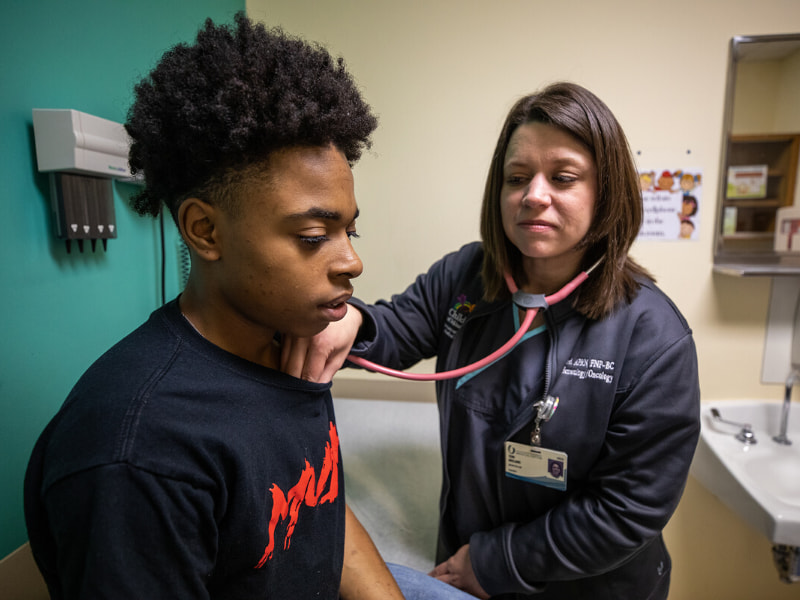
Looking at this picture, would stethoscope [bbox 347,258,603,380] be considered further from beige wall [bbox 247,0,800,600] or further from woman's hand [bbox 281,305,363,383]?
beige wall [bbox 247,0,800,600]

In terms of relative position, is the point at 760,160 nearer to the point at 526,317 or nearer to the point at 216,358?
the point at 526,317

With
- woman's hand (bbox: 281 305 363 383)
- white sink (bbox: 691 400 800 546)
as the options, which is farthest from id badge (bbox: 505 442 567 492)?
white sink (bbox: 691 400 800 546)

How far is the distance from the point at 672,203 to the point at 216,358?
144cm

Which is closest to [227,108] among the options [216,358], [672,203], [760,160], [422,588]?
[216,358]

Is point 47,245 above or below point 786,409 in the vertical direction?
above

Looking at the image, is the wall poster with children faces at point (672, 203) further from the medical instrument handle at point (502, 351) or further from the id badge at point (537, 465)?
the id badge at point (537, 465)

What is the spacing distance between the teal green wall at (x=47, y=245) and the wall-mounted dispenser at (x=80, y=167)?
0.07 ft

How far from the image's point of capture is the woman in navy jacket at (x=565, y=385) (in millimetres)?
775

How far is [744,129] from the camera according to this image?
4.49 ft

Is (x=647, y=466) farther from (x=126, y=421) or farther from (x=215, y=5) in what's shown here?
(x=215, y=5)

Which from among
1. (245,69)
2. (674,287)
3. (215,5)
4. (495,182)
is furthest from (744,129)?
(215,5)

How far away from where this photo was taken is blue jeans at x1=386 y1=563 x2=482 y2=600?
79 centimetres

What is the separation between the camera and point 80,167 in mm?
779

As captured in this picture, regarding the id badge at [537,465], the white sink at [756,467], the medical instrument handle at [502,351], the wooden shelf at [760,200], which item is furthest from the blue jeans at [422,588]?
the wooden shelf at [760,200]
